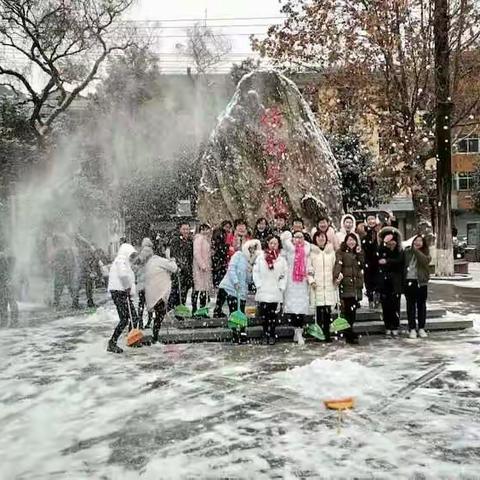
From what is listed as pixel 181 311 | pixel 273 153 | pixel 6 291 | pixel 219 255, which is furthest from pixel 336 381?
pixel 6 291

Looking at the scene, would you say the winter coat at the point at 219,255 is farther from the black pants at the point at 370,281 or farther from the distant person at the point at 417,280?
the distant person at the point at 417,280

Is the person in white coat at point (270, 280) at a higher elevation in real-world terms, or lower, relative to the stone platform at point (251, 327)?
higher

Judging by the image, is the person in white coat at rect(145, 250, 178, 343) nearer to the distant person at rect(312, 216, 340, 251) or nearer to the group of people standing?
the group of people standing

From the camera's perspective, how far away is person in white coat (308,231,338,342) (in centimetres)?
878

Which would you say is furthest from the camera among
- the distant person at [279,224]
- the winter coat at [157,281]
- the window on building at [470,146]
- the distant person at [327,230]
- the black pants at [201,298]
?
the window on building at [470,146]

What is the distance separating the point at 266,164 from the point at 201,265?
3.37 m

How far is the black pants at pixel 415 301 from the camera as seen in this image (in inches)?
360

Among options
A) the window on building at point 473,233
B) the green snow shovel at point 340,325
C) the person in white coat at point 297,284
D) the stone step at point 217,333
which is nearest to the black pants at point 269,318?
the person in white coat at point 297,284

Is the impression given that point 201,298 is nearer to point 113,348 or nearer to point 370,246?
point 113,348

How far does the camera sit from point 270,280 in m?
8.80

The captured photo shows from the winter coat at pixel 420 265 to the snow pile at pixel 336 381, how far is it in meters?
2.35

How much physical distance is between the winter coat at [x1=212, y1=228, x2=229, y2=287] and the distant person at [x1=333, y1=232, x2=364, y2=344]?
84.0 inches

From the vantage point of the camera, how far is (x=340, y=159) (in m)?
24.7

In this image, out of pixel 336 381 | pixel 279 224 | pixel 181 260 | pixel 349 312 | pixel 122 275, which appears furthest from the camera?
pixel 279 224
